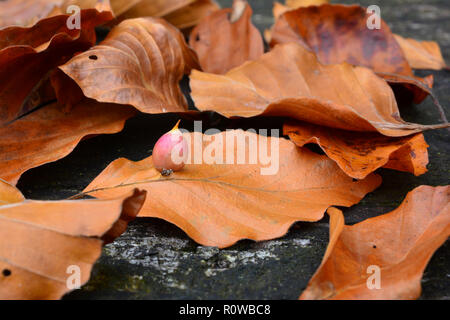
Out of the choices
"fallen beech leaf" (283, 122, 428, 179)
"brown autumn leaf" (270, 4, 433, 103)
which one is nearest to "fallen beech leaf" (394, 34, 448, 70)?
"brown autumn leaf" (270, 4, 433, 103)

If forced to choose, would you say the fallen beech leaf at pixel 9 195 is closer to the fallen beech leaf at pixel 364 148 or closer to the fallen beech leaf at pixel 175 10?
the fallen beech leaf at pixel 364 148

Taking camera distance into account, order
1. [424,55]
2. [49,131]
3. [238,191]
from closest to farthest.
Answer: [238,191], [49,131], [424,55]

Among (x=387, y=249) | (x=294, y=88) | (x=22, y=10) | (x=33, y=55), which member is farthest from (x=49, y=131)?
(x=22, y=10)

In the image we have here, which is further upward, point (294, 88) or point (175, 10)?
point (175, 10)

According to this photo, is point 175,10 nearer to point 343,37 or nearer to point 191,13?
point 191,13

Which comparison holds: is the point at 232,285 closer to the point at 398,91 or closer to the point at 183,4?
the point at 398,91

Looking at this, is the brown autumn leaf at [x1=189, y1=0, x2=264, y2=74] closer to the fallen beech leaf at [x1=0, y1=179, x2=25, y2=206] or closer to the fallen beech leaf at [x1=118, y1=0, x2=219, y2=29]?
the fallen beech leaf at [x1=118, y1=0, x2=219, y2=29]

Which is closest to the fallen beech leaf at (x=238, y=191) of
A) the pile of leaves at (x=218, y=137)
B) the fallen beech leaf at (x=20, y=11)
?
the pile of leaves at (x=218, y=137)
